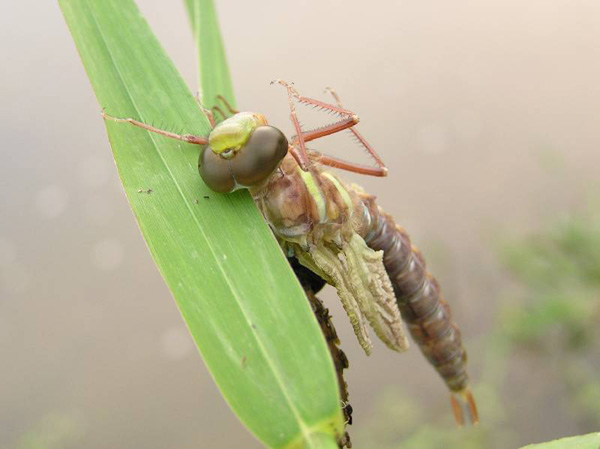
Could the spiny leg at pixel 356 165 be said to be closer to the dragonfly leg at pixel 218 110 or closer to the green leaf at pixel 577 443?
the dragonfly leg at pixel 218 110

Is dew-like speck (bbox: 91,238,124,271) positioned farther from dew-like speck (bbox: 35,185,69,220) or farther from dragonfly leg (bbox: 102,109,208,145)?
dragonfly leg (bbox: 102,109,208,145)

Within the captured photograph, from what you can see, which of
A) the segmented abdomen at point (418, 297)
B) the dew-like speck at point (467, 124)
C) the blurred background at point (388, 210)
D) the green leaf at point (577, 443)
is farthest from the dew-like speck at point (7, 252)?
the green leaf at point (577, 443)

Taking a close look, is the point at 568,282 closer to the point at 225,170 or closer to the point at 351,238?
the point at 351,238

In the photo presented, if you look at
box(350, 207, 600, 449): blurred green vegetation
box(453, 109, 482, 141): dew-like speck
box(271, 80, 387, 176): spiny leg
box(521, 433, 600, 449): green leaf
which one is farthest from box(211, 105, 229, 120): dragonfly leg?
box(453, 109, 482, 141): dew-like speck

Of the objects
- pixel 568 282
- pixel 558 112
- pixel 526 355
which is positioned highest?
pixel 558 112

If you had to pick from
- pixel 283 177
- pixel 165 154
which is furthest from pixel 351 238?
pixel 165 154
